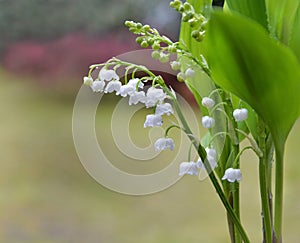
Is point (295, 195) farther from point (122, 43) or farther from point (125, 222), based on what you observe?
point (122, 43)

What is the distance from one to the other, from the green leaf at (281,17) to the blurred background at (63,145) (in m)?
0.47

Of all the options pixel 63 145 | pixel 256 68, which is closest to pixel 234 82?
pixel 256 68

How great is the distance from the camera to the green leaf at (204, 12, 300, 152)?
19.2 inches

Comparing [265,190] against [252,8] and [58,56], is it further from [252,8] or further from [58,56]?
[58,56]

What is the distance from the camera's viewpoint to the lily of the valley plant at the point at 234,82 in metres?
0.50

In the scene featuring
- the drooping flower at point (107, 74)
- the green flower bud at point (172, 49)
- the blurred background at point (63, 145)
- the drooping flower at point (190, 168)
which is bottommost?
the blurred background at point (63, 145)

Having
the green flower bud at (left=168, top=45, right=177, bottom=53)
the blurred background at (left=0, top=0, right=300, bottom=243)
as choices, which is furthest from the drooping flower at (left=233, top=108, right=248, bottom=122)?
the blurred background at (left=0, top=0, right=300, bottom=243)

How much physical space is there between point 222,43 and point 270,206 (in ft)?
0.91

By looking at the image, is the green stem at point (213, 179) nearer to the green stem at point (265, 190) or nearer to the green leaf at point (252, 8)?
the green stem at point (265, 190)

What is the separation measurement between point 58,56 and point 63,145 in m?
0.20

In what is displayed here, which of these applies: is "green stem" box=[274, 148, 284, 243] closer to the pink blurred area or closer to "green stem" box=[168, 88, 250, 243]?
"green stem" box=[168, 88, 250, 243]

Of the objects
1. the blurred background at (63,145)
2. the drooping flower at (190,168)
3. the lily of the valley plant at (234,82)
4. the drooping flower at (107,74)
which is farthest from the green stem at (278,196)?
the blurred background at (63,145)

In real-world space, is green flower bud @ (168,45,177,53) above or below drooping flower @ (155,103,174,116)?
above

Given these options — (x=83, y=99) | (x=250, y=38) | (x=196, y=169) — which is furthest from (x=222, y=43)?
(x=83, y=99)
